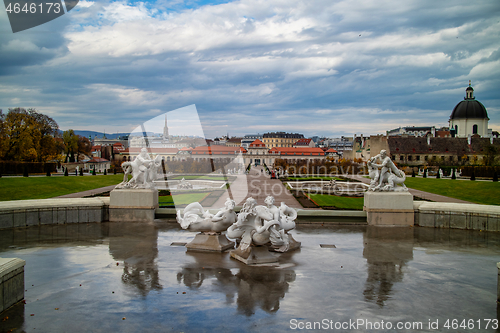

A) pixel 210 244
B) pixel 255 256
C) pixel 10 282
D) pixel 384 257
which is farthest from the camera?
pixel 210 244

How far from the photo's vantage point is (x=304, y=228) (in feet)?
36.8

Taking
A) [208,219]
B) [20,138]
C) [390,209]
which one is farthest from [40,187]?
[20,138]

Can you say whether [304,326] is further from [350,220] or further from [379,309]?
[350,220]

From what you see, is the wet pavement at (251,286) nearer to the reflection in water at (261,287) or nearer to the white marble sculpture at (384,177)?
the reflection in water at (261,287)

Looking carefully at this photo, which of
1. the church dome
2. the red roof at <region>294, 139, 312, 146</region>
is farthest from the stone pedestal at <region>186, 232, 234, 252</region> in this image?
the red roof at <region>294, 139, 312, 146</region>

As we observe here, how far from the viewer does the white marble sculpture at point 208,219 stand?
325 inches

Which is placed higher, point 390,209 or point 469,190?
point 390,209

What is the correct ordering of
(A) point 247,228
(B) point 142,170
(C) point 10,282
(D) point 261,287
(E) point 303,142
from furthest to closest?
(E) point 303,142, (B) point 142,170, (A) point 247,228, (D) point 261,287, (C) point 10,282

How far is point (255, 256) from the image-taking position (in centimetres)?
745

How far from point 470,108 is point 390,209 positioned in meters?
103

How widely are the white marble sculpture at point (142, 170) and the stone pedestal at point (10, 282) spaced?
20.6 feet

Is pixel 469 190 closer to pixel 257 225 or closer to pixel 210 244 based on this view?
pixel 257 225

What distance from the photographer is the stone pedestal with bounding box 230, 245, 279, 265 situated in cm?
736

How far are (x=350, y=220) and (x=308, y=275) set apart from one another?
231 inches
